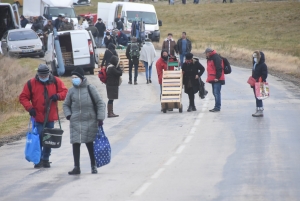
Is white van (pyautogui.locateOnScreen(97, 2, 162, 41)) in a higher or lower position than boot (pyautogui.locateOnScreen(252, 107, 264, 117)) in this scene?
higher

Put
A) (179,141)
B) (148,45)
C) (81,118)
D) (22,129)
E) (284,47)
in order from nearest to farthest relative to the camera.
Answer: (81,118)
(179,141)
(22,129)
(148,45)
(284,47)

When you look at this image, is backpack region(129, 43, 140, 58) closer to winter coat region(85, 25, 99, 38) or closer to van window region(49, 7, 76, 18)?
winter coat region(85, 25, 99, 38)

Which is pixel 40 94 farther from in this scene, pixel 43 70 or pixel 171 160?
pixel 171 160

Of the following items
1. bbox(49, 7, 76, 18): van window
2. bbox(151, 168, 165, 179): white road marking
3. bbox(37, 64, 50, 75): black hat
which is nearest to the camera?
bbox(151, 168, 165, 179): white road marking

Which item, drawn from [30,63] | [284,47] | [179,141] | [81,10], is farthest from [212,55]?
[81,10]

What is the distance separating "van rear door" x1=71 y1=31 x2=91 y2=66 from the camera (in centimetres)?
3281

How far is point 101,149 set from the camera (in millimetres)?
12352

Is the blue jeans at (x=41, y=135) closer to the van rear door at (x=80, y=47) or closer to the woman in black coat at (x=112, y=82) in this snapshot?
the woman in black coat at (x=112, y=82)

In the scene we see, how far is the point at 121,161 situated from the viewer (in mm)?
13953

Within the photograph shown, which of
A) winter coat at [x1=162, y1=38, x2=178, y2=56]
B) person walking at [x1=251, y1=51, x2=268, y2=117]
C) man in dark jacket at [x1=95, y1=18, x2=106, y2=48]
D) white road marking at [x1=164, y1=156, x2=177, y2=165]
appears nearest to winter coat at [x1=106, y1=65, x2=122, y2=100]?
person walking at [x1=251, y1=51, x2=268, y2=117]

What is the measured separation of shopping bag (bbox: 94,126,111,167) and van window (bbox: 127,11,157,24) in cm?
3634

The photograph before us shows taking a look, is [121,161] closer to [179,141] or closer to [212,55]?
[179,141]

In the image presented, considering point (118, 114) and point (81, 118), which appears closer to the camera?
point (81, 118)

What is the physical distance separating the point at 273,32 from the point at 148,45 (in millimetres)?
37248
